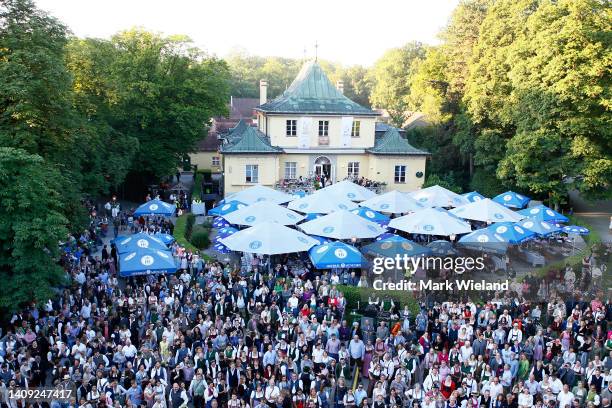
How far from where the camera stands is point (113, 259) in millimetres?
22047

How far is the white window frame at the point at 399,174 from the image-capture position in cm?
3966

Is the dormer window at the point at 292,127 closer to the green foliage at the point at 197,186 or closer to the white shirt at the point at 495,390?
the green foliage at the point at 197,186

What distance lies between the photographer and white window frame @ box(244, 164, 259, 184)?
123ft

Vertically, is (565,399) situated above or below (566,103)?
below

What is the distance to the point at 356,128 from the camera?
39.8 m

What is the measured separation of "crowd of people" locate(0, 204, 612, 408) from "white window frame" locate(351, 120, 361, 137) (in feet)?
72.9

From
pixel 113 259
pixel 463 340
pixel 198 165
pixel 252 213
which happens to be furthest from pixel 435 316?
pixel 198 165

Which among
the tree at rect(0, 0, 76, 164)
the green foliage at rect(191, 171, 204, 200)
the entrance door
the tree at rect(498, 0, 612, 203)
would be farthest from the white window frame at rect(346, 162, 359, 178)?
the tree at rect(0, 0, 76, 164)

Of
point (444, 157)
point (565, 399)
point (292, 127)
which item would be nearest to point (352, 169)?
point (292, 127)

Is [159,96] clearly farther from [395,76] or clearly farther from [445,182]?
[395,76]

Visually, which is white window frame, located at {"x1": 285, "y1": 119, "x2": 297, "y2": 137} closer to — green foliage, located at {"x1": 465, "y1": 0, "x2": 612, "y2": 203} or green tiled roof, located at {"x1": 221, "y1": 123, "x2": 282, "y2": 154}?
green tiled roof, located at {"x1": 221, "y1": 123, "x2": 282, "y2": 154}

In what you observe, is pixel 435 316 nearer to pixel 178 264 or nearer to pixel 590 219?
pixel 178 264

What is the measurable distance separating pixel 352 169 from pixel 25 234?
27.0 m

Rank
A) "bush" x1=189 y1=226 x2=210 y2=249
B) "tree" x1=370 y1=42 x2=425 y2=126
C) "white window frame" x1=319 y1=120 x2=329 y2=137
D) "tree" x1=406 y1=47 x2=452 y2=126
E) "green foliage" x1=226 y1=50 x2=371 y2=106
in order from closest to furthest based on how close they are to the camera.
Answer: "bush" x1=189 y1=226 x2=210 y2=249 → "white window frame" x1=319 y1=120 x2=329 y2=137 → "tree" x1=406 y1=47 x2=452 y2=126 → "tree" x1=370 y1=42 x2=425 y2=126 → "green foliage" x1=226 y1=50 x2=371 y2=106
